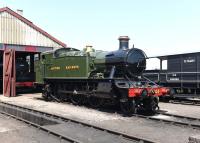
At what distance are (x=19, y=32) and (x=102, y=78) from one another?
14234mm

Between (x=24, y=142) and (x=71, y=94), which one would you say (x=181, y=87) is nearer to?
(x=71, y=94)

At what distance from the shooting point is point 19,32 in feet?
89.0

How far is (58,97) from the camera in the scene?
64.1 feet

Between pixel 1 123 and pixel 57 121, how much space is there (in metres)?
2.20

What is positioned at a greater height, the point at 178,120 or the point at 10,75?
the point at 10,75

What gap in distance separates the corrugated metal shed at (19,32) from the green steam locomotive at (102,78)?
796 cm

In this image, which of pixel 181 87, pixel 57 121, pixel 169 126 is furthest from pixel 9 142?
pixel 181 87

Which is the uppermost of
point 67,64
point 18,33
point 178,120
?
point 18,33

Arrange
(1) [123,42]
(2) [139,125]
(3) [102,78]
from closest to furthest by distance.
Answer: (2) [139,125]
(3) [102,78]
(1) [123,42]

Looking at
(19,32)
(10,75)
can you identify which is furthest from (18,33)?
(10,75)

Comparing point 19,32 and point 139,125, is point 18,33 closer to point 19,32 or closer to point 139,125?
point 19,32

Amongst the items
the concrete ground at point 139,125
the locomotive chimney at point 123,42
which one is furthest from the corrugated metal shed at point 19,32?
the locomotive chimney at point 123,42

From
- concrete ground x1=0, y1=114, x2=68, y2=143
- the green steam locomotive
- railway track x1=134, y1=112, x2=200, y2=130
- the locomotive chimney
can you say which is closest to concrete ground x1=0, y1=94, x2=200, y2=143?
railway track x1=134, y1=112, x2=200, y2=130

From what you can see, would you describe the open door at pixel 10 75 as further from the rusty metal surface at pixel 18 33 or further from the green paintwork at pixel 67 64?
the green paintwork at pixel 67 64
